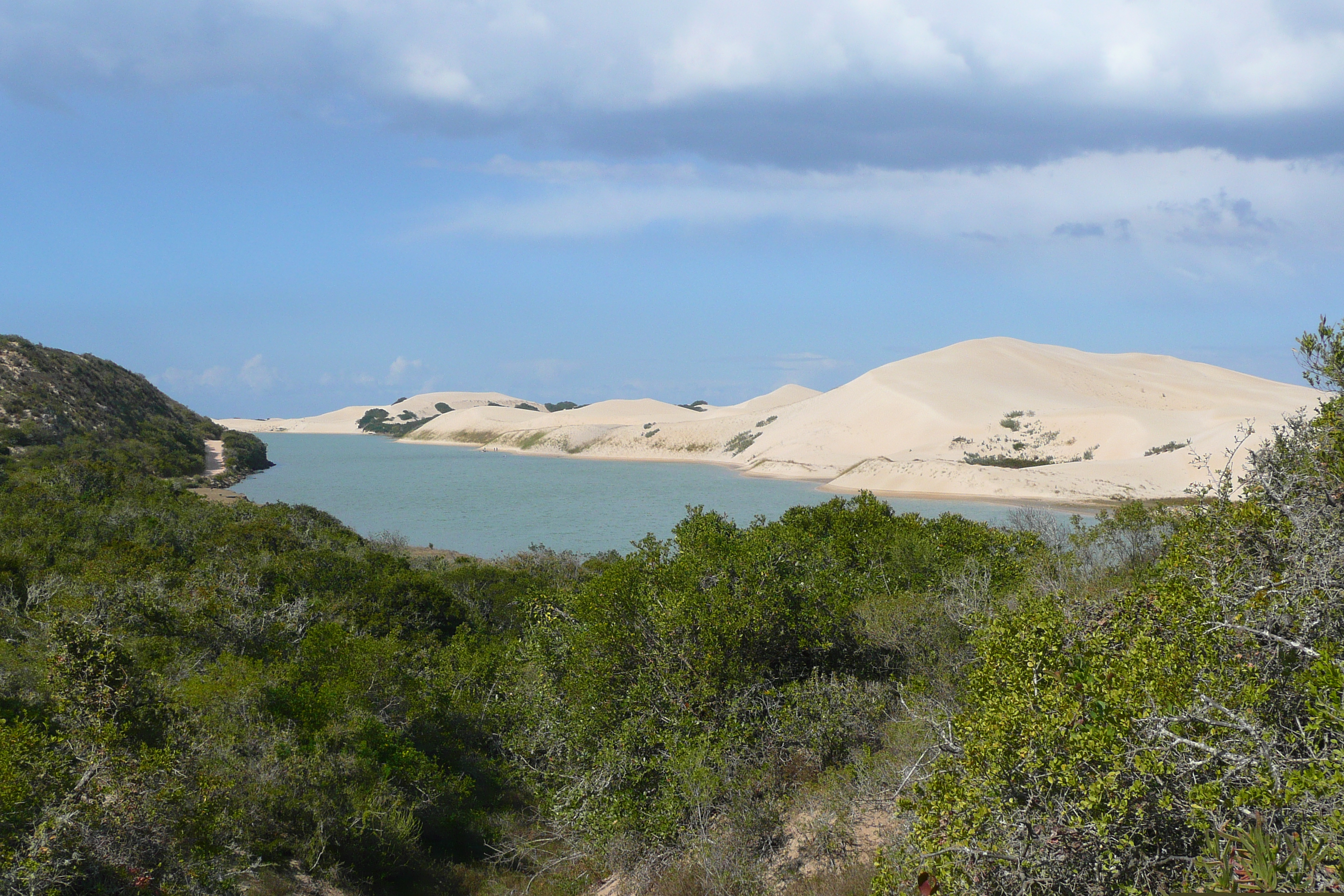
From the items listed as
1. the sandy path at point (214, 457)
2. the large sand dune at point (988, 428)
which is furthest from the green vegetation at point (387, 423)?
the sandy path at point (214, 457)

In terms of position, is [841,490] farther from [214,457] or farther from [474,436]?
[474,436]

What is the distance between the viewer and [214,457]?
71.1m

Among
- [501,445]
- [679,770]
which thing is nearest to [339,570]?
[679,770]

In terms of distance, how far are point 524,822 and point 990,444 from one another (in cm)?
6110

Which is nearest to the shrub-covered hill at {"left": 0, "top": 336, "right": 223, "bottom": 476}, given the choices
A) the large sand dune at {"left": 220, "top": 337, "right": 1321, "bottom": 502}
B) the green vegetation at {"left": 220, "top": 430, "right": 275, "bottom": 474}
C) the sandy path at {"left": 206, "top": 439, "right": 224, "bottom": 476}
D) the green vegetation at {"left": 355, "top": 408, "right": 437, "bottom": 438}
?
the sandy path at {"left": 206, "top": 439, "right": 224, "bottom": 476}

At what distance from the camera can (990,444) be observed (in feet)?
219

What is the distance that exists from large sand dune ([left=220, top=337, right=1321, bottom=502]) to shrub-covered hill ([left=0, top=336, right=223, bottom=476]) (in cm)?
4271

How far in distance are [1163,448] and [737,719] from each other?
185 feet

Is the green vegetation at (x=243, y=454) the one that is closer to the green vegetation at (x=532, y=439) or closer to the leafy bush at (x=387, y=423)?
the green vegetation at (x=532, y=439)

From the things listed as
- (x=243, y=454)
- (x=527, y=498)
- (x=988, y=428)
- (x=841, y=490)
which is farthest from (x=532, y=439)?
(x=841, y=490)

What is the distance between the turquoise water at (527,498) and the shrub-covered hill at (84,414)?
593cm

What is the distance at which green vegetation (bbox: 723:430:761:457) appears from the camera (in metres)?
87.5

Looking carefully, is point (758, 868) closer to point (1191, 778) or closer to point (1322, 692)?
point (1191, 778)

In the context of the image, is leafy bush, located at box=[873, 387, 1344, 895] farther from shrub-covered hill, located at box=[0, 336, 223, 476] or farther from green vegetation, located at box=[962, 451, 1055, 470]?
green vegetation, located at box=[962, 451, 1055, 470]
